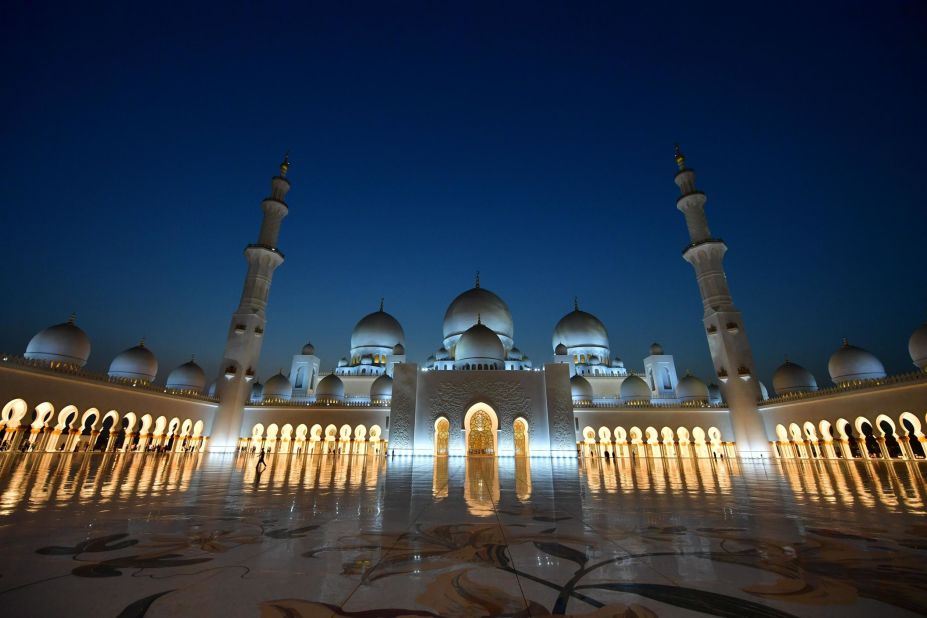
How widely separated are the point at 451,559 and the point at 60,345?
87.0 feet

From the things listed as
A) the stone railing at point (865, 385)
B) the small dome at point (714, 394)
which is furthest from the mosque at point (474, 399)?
the small dome at point (714, 394)

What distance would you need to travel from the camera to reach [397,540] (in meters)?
2.55

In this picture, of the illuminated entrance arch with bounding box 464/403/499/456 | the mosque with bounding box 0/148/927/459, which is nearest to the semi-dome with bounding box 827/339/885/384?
the mosque with bounding box 0/148/927/459

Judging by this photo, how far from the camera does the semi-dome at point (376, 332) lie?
30719mm

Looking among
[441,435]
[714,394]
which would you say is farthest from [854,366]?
[441,435]

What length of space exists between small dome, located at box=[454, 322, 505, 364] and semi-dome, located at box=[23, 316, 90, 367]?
19068 millimetres

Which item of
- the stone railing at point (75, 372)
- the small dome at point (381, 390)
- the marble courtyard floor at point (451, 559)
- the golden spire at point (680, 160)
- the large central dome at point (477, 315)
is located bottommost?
the marble courtyard floor at point (451, 559)

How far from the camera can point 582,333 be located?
3072cm

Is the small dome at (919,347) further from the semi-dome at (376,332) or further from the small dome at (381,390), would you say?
the semi-dome at (376,332)

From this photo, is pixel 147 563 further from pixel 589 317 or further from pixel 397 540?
pixel 589 317

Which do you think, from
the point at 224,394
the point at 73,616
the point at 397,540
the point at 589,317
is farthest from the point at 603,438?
the point at 73,616

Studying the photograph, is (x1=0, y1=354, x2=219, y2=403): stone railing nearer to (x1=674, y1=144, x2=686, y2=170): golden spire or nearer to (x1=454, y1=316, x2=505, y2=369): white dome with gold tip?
(x1=454, y1=316, x2=505, y2=369): white dome with gold tip

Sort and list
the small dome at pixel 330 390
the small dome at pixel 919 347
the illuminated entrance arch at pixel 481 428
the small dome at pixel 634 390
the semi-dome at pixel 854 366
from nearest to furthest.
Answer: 1. the small dome at pixel 919 347
2. the illuminated entrance arch at pixel 481 428
3. the semi-dome at pixel 854 366
4. the small dome at pixel 330 390
5. the small dome at pixel 634 390

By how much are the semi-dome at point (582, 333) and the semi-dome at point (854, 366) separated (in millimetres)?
12874
